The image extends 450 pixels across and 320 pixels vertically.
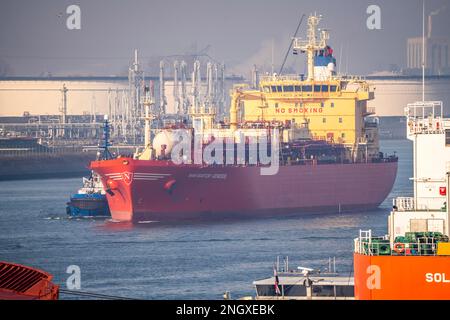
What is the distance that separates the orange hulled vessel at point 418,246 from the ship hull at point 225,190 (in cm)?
3328

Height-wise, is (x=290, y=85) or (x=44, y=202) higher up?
(x=290, y=85)

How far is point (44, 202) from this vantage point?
72.4 m

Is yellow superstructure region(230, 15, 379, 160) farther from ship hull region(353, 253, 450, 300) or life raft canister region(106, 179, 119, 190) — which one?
ship hull region(353, 253, 450, 300)

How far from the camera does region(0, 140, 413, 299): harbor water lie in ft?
119

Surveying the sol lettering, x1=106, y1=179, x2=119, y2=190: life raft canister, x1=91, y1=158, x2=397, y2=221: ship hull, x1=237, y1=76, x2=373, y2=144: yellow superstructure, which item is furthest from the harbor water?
the sol lettering

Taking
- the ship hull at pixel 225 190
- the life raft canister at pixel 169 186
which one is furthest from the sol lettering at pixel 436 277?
the life raft canister at pixel 169 186

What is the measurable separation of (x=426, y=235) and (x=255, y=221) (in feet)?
129

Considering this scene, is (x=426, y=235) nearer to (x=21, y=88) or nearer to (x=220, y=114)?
(x=220, y=114)

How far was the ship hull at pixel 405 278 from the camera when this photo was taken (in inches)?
819

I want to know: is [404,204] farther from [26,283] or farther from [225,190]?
[225,190]

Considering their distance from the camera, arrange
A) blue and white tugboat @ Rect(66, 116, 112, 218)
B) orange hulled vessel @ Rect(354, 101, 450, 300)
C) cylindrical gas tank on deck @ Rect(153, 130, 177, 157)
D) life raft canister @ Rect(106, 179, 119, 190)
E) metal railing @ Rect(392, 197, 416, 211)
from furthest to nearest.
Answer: cylindrical gas tank on deck @ Rect(153, 130, 177, 157)
blue and white tugboat @ Rect(66, 116, 112, 218)
life raft canister @ Rect(106, 179, 119, 190)
metal railing @ Rect(392, 197, 416, 211)
orange hulled vessel @ Rect(354, 101, 450, 300)

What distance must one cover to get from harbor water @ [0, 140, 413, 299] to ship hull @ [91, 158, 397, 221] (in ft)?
3.98

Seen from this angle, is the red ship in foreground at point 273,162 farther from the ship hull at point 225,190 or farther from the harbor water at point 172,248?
the harbor water at point 172,248
